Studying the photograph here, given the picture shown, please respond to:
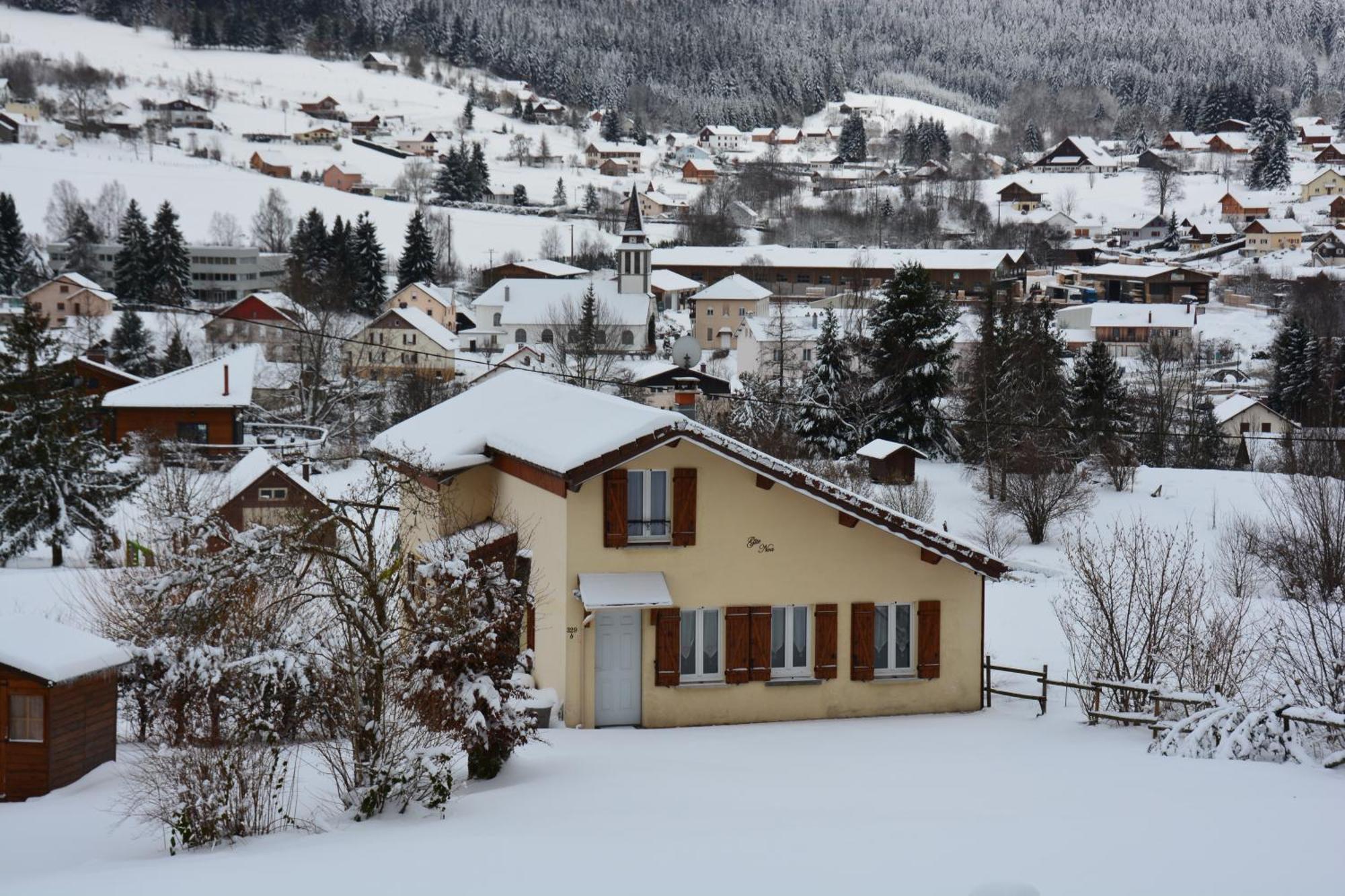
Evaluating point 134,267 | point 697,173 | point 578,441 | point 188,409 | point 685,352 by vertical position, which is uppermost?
point 697,173

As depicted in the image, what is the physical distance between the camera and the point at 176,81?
6865 inches

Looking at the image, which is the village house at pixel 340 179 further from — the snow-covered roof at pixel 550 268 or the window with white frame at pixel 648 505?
the window with white frame at pixel 648 505

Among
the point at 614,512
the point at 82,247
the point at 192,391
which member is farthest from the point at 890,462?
the point at 82,247

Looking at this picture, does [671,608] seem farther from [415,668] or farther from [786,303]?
[786,303]

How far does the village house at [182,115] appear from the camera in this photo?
150875 mm

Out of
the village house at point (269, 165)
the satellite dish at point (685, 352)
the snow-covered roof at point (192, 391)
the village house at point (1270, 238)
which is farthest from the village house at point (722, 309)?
the village house at point (269, 165)

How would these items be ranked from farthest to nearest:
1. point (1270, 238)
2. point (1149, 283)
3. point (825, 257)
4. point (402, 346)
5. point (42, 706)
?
point (1270, 238) < point (825, 257) < point (1149, 283) < point (402, 346) < point (42, 706)

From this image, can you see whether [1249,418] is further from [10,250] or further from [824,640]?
[10,250]

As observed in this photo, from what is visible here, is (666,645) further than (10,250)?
No

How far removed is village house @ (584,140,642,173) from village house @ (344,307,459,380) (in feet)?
287

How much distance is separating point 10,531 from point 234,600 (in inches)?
992

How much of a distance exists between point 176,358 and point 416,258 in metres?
28.5

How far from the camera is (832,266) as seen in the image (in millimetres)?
102500

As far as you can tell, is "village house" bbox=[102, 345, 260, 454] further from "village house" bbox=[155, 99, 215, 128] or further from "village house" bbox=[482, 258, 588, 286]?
"village house" bbox=[155, 99, 215, 128]
